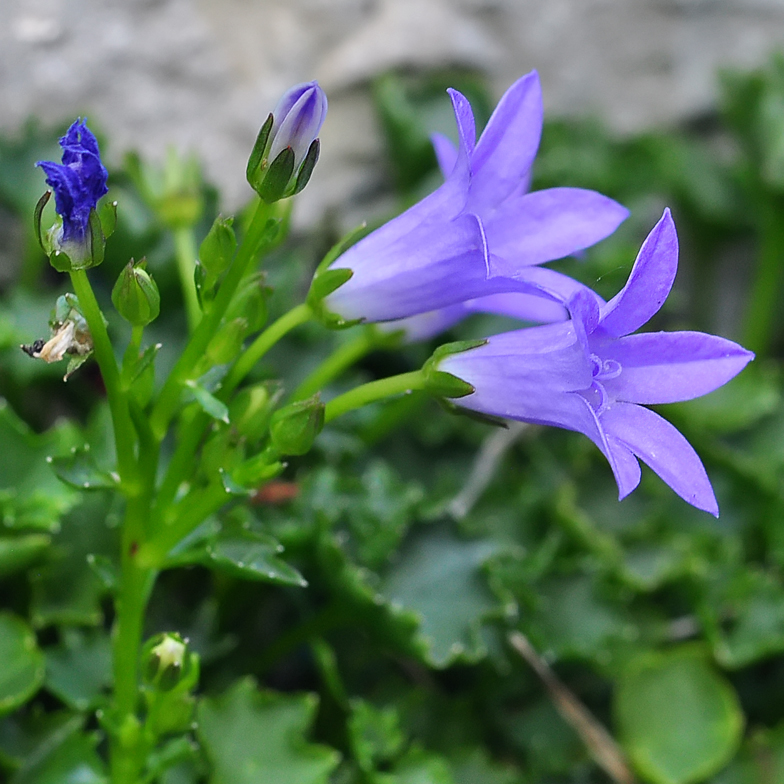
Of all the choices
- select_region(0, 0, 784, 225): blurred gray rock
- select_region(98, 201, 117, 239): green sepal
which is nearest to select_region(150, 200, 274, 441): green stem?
select_region(98, 201, 117, 239): green sepal

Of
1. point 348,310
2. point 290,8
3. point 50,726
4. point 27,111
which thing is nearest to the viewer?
point 348,310

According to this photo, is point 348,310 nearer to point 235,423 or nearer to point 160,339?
point 235,423

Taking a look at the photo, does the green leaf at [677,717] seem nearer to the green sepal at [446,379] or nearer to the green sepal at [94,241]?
the green sepal at [446,379]

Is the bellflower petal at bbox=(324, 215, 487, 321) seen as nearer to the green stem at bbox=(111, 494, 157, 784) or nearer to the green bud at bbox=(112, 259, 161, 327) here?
the green bud at bbox=(112, 259, 161, 327)

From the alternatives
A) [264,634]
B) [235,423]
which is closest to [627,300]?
[235,423]

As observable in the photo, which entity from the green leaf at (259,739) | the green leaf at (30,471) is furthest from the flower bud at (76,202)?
the green leaf at (259,739)

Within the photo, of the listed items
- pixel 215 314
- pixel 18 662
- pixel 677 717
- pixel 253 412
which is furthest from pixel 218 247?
pixel 677 717
